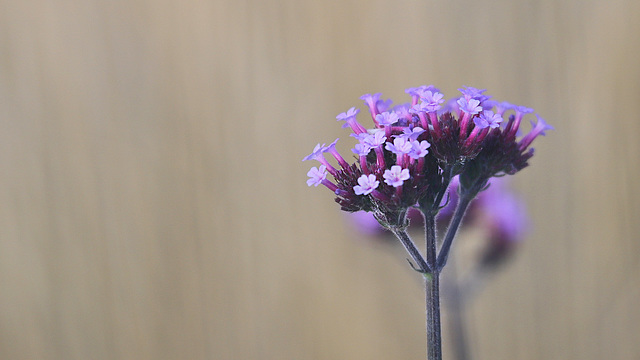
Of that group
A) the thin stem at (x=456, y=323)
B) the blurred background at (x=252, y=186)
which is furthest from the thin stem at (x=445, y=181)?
the blurred background at (x=252, y=186)

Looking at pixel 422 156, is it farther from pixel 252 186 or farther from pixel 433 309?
pixel 252 186

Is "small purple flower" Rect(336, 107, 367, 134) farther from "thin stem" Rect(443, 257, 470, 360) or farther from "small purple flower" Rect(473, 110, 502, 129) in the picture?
"thin stem" Rect(443, 257, 470, 360)

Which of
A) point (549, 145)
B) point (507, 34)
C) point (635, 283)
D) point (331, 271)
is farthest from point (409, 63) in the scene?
point (635, 283)

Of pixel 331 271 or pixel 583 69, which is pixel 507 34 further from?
pixel 331 271

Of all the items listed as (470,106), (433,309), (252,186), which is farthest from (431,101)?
(252,186)

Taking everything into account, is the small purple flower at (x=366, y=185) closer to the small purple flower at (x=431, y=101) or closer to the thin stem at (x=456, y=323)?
the small purple flower at (x=431, y=101)

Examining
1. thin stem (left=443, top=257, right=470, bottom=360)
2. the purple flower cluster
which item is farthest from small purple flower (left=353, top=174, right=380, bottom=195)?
thin stem (left=443, top=257, right=470, bottom=360)

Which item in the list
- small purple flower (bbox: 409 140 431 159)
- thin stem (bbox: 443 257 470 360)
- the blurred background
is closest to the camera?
small purple flower (bbox: 409 140 431 159)
